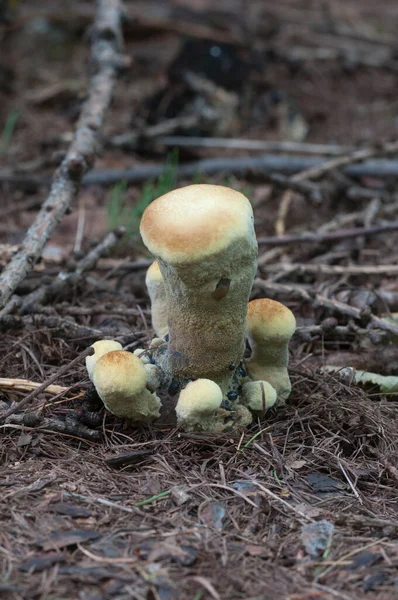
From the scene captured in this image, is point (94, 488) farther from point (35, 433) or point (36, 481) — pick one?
point (35, 433)

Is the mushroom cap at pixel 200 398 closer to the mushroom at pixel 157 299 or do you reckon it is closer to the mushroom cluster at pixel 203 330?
the mushroom cluster at pixel 203 330

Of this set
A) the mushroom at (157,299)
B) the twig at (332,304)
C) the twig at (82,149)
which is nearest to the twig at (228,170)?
the twig at (82,149)

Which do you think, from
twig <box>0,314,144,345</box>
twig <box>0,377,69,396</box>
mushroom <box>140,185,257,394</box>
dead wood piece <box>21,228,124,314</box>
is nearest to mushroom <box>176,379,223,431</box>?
mushroom <box>140,185,257,394</box>

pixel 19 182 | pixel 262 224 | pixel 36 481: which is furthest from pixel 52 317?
pixel 19 182

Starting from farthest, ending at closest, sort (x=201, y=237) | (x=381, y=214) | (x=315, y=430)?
1. (x=381, y=214)
2. (x=315, y=430)
3. (x=201, y=237)

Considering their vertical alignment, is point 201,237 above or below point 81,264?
above

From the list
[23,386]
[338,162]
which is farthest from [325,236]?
[23,386]

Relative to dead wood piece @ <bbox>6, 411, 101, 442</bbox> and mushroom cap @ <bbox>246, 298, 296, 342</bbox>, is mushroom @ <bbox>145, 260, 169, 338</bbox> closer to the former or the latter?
mushroom cap @ <bbox>246, 298, 296, 342</bbox>
